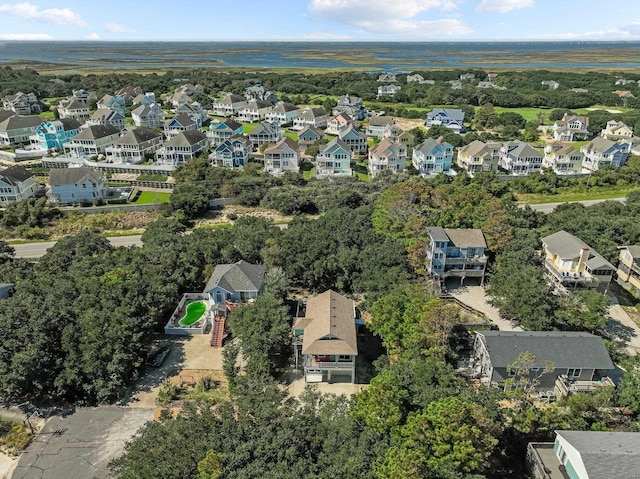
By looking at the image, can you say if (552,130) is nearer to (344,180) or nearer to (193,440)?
(344,180)

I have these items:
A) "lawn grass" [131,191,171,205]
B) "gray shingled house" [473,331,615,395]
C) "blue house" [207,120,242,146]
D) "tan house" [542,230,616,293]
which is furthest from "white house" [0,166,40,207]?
"tan house" [542,230,616,293]

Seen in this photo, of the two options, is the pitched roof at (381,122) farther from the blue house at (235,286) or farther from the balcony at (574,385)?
the balcony at (574,385)

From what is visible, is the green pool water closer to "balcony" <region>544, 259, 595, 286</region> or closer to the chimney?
"balcony" <region>544, 259, 595, 286</region>

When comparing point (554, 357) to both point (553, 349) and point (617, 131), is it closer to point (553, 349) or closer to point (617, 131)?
point (553, 349)

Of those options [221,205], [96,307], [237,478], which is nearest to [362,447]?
[237,478]

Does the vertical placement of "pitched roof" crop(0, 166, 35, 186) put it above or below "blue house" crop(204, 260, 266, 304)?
above

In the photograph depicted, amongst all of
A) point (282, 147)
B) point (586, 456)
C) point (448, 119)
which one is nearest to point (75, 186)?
point (282, 147)
